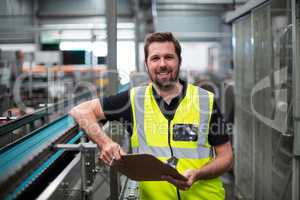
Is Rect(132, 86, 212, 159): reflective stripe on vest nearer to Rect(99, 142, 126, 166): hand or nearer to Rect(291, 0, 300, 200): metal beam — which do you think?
Rect(99, 142, 126, 166): hand

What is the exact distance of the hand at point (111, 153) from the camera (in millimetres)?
1237

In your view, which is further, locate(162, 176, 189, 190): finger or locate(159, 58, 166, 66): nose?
locate(159, 58, 166, 66): nose

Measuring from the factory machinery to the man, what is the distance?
125 millimetres

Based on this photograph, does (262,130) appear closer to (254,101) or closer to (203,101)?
(254,101)

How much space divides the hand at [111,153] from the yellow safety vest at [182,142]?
0.20 m

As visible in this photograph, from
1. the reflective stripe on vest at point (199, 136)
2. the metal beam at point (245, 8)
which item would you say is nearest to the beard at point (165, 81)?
the reflective stripe on vest at point (199, 136)

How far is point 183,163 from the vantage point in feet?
4.65

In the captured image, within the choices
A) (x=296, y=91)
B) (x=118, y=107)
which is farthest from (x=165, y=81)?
(x=296, y=91)

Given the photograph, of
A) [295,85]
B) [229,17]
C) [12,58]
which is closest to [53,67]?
[12,58]

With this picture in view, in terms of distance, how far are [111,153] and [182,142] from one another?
0.32m

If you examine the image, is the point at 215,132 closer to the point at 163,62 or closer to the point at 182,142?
the point at 182,142

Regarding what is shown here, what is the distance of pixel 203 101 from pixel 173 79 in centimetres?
16

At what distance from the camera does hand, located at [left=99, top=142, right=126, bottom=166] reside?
1.24m

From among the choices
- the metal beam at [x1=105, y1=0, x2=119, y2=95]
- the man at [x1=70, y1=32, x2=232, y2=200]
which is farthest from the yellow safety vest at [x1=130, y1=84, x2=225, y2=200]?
the metal beam at [x1=105, y1=0, x2=119, y2=95]
